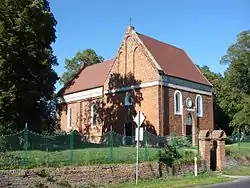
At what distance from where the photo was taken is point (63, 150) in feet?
64.6

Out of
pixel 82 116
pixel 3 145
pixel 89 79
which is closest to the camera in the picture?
pixel 3 145

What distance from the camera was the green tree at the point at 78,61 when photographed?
264 ft

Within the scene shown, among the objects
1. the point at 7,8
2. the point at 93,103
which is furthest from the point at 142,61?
the point at 7,8

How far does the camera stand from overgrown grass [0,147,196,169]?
704 inches

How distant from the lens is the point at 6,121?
3023 cm

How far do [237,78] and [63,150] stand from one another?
156 ft

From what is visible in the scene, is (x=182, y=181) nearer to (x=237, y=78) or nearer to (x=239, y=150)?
(x=239, y=150)

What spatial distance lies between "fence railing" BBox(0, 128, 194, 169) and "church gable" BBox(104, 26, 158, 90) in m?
20.5

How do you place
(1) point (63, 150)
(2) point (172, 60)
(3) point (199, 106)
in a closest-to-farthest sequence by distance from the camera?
(1) point (63, 150)
(2) point (172, 60)
(3) point (199, 106)

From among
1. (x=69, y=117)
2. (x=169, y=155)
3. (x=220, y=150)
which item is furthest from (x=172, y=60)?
(x=169, y=155)

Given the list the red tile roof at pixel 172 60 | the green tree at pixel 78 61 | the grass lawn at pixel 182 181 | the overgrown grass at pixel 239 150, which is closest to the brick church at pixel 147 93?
the red tile roof at pixel 172 60

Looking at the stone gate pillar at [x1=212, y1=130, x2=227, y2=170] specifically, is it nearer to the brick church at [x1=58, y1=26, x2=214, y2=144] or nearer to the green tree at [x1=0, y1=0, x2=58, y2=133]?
the green tree at [x1=0, y1=0, x2=58, y2=133]

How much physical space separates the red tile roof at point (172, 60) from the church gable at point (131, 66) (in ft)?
3.34

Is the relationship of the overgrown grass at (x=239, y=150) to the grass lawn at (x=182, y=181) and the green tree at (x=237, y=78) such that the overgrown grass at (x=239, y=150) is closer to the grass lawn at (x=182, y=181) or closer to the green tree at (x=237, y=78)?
the grass lawn at (x=182, y=181)
